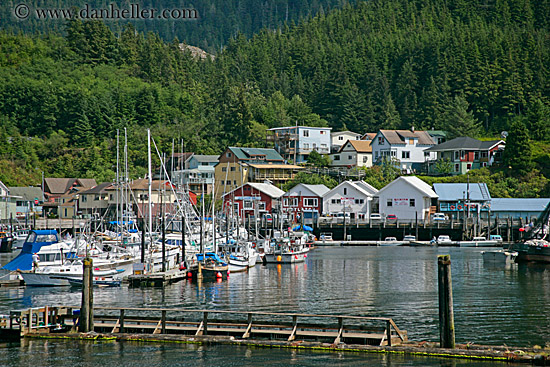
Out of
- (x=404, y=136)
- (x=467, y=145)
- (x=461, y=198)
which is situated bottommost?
(x=461, y=198)

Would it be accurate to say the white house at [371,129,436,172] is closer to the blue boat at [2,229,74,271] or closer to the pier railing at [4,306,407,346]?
the blue boat at [2,229,74,271]

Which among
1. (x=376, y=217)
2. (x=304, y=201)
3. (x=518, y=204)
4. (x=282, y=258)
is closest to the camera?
(x=282, y=258)

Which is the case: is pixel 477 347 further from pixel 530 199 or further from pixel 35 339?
pixel 530 199

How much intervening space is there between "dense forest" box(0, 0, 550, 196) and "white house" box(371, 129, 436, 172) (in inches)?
418

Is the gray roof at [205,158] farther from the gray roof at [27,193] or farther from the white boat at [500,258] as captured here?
the white boat at [500,258]

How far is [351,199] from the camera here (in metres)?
106

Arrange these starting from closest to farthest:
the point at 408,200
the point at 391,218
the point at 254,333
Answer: the point at 254,333, the point at 391,218, the point at 408,200

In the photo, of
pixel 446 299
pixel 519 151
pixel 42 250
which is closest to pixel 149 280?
pixel 42 250

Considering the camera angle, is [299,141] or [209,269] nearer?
[209,269]

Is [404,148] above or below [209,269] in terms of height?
above

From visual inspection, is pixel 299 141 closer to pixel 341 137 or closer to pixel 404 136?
pixel 341 137

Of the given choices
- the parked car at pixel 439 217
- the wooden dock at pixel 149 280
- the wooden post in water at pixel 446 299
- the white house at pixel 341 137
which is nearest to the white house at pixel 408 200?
the parked car at pixel 439 217

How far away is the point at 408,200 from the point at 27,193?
6278 centimetres

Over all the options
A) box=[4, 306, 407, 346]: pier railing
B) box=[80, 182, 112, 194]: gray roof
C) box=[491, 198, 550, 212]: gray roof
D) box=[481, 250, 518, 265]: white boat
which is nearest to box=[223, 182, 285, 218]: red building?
box=[80, 182, 112, 194]: gray roof
